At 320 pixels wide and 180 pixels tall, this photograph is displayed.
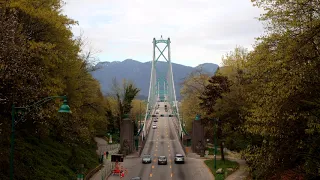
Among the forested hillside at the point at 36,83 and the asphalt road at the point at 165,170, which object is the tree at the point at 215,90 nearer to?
the asphalt road at the point at 165,170

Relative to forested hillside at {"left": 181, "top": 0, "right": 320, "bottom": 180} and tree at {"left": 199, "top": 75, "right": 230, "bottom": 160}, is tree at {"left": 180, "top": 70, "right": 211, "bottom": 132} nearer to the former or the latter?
tree at {"left": 199, "top": 75, "right": 230, "bottom": 160}

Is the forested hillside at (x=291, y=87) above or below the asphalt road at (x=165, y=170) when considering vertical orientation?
above

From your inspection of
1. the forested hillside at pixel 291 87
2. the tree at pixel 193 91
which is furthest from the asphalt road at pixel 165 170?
the forested hillside at pixel 291 87

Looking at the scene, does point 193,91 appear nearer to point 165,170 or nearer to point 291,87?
point 165,170

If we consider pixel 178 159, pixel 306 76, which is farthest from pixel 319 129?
pixel 178 159

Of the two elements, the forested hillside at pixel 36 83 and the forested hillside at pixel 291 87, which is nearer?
the forested hillside at pixel 291 87

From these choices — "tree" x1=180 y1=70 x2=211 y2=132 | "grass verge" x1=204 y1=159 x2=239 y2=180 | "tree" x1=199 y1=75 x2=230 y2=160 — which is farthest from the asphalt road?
"tree" x1=180 y1=70 x2=211 y2=132

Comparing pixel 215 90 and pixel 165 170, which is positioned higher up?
pixel 215 90

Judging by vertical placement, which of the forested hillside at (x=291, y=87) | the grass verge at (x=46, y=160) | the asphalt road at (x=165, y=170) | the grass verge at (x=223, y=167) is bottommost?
the asphalt road at (x=165, y=170)

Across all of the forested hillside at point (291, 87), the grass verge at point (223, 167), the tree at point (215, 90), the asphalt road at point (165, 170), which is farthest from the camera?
the tree at point (215, 90)

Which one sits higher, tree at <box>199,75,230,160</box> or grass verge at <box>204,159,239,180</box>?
tree at <box>199,75,230,160</box>

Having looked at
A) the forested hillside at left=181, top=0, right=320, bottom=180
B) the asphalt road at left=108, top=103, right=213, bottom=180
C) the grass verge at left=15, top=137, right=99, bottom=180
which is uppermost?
the forested hillside at left=181, top=0, right=320, bottom=180

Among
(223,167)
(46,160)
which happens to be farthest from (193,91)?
(46,160)

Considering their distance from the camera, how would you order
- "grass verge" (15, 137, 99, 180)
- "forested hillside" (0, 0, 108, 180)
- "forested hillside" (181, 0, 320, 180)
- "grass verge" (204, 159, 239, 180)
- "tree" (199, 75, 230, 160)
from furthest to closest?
"tree" (199, 75, 230, 160)
"grass verge" (204, 159, 239, 180)
"grass verge" (15, 137, 99, 180)
"forested hillside" (0, 0, 108, 180)
"forested hillside" (181, 0, 320, 180)
